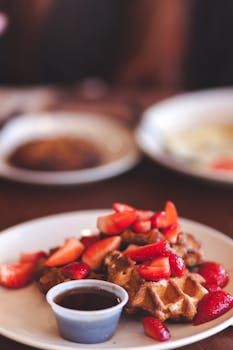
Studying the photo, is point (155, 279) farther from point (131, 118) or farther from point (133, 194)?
point (131, 118)

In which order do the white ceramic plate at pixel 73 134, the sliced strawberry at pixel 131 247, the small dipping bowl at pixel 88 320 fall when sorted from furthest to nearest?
the white ceramic plate at pixel 73 134
the sliced strawberry at pixel 131 247
the small dipping bowl at pixel 88 320

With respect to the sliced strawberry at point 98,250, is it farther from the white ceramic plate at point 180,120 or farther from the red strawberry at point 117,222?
the white ceramic plate at point 180,120

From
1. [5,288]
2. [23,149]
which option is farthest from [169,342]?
[23,149]

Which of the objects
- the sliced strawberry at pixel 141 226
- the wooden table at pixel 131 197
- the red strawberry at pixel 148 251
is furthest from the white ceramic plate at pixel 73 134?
the red strawberry at pixel 148 251

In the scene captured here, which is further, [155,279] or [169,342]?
[155,279]

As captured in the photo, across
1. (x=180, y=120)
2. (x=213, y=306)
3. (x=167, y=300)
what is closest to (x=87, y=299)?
(x=167, y=300)

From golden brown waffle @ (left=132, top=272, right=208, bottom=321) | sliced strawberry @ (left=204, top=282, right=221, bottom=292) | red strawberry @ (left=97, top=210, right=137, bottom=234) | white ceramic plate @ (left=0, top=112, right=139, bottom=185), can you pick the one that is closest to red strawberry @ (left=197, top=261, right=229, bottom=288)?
sliced strawberry @ (left=204, top=282, right=221, bottom=292)
